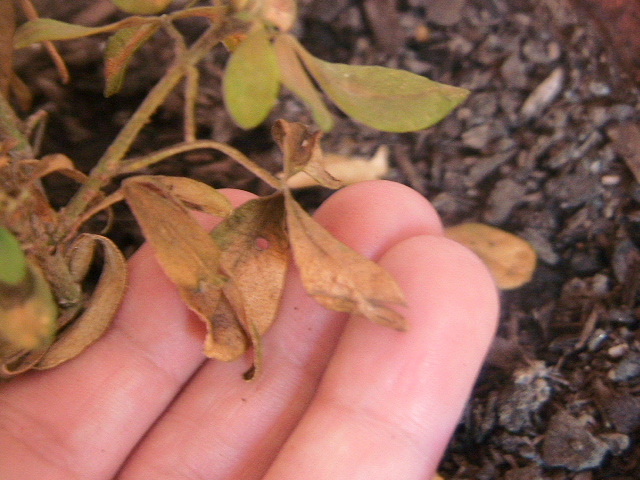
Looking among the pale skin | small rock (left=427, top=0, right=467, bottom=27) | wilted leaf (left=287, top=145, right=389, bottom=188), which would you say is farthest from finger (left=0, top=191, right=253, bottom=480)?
small rock (left=427, top=0, right=467, bottom=27)

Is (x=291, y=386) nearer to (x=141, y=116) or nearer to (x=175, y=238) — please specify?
(x=175, y=238)

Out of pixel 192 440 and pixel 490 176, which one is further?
pixel 490 176

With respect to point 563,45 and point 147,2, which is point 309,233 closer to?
point 147,2

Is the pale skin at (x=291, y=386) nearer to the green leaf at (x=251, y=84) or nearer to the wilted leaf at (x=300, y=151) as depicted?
the wilted leaf at (x=300, y=151)

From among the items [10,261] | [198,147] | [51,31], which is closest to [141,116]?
[198,147]

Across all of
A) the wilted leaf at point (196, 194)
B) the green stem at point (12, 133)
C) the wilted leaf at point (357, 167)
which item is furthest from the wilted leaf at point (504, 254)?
the green stem at point (12, 133)

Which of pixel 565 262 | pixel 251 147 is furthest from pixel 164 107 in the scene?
Answer: pixel 565 262
